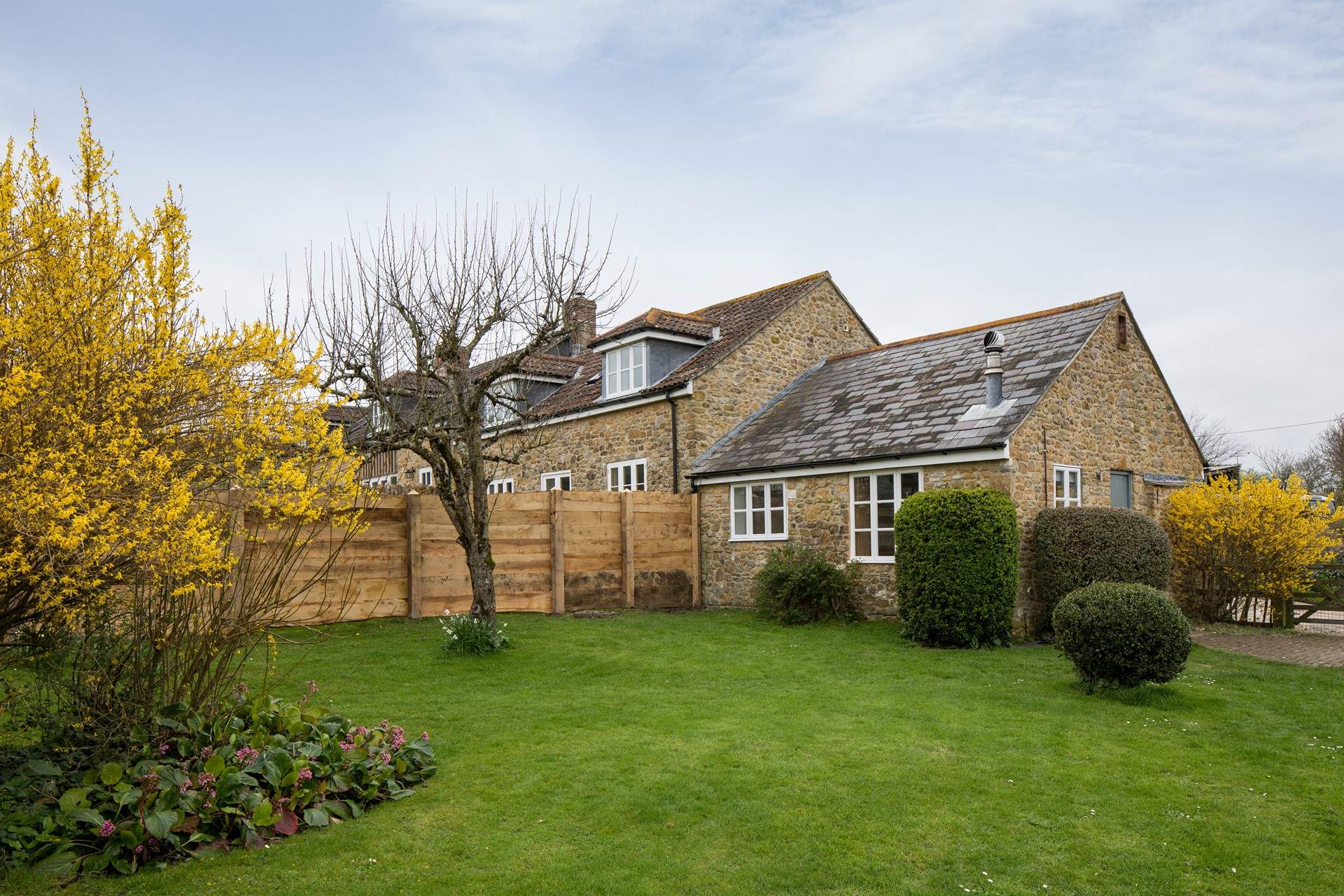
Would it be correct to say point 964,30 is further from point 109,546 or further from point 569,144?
point 109,546

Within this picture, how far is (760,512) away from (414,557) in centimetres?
708

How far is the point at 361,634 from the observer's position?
43.3ft

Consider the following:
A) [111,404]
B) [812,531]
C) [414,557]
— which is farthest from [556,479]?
[111,404]

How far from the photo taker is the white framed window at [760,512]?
57.1ft

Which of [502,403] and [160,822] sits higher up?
[502,403]

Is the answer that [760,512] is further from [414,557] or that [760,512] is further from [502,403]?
[414,557]

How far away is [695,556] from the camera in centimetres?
1872

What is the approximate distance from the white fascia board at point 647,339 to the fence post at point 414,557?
7.83 m

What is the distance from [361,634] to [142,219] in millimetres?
8839

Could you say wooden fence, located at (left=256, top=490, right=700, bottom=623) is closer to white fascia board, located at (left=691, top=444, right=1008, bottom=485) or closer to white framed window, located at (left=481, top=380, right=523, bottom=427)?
white fascia board, located at (left=691, top=444, right=1008, bottom=485)

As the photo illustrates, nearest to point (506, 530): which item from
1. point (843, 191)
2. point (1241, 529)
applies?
point (843, 191)

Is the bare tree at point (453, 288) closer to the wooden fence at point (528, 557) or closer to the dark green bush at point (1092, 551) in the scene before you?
the wooden fence at point (528, 557)

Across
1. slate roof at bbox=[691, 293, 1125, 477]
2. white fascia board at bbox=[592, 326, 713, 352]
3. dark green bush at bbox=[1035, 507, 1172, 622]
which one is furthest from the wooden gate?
white fascia board at bbox=[592, 326, 713, 352]

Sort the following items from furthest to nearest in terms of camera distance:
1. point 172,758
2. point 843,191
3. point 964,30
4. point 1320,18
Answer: point 843,191 < point 964,30 < point 1320,18 < point 172,758
